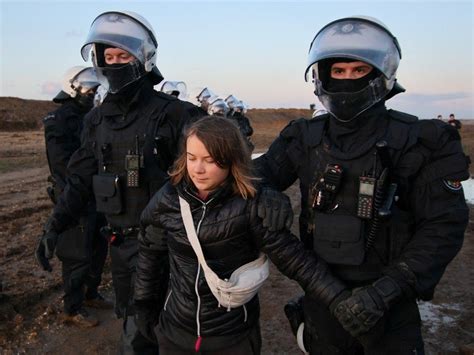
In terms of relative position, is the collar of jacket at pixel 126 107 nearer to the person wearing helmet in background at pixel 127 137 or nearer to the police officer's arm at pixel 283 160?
the person wearing helmet in background at pixel 127 137

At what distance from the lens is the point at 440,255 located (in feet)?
7.18

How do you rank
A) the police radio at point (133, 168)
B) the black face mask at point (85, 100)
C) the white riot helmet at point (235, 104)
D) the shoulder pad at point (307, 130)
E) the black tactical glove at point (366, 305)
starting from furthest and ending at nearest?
1. the white riot helmet at point (235, 104)
2. the black face mask at point (85, 100)
3. the police radio at point (133, 168)
4. the shoulder pad at point (307, 130)
5. the black tactical glove at point (366, 305)

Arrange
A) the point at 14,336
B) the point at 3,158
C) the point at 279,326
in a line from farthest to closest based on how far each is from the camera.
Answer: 1. the point at 3,158
2. the point at 279,326
3. the point at 14,336

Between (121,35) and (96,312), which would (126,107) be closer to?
(121,35)

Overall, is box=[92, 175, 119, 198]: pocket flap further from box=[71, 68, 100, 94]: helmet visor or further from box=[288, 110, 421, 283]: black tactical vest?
box=[71, 68, 100, 94]: helmet visor

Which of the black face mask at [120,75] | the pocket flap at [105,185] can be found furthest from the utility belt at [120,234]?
the black face mask at [120,75]

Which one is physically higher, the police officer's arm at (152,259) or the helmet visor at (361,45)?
the helmet visor at (361,45)

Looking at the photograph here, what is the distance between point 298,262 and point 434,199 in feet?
2.17

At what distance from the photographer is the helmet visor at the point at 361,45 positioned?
2344 millimetres

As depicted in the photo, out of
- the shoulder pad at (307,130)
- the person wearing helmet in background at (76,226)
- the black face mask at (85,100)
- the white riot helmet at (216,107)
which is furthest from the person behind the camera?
the white riot helmet at (216,107)

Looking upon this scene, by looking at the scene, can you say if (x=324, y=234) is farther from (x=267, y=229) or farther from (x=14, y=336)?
(x=14, y=336)

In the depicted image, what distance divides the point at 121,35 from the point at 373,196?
2.04m

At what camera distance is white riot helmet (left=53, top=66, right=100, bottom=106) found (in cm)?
507

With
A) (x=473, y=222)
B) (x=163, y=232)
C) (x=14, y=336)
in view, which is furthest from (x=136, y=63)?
(x=473, y=222)
